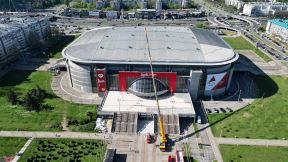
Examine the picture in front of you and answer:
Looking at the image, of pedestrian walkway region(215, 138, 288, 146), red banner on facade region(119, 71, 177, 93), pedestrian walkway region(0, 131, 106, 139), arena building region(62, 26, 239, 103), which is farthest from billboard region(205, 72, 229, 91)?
pedestrian walkway region(0, 131, 106, 139)

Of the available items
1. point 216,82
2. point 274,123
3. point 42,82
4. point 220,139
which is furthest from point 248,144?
point 42,82

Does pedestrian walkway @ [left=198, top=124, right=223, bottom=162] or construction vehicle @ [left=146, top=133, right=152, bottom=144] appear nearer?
pedestrian walkway @ [left=198, top=124, right=223, bottom=162]

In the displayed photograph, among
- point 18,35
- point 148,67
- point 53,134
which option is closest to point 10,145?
point 53,134

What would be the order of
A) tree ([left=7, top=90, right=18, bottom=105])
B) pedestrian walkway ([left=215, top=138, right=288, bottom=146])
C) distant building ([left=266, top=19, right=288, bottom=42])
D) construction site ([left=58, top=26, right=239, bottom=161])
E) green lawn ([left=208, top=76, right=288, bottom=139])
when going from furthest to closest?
distant building ([left=266, top=19, right=288, bottom=42]), tree ([left=7, top=90, right=18, bottom=105]), construction site ([left=58, top=26, right=239, bottom=161]), green lawn ([left=208, top=76, right=288, bottom=139]), pedestrian walkway ([left=215, top=138, right=288, bottom=146])

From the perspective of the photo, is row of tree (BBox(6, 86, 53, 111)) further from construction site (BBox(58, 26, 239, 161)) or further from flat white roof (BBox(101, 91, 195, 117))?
flat white roof (BBox(101, 91, 195, 117))

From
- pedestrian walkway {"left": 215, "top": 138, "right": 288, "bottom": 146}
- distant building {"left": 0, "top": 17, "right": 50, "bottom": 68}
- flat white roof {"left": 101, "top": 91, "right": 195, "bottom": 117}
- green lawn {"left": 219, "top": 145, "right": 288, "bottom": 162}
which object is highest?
distant building {"left": 0, "top": 17, "right": 50, "bottom": 68}
